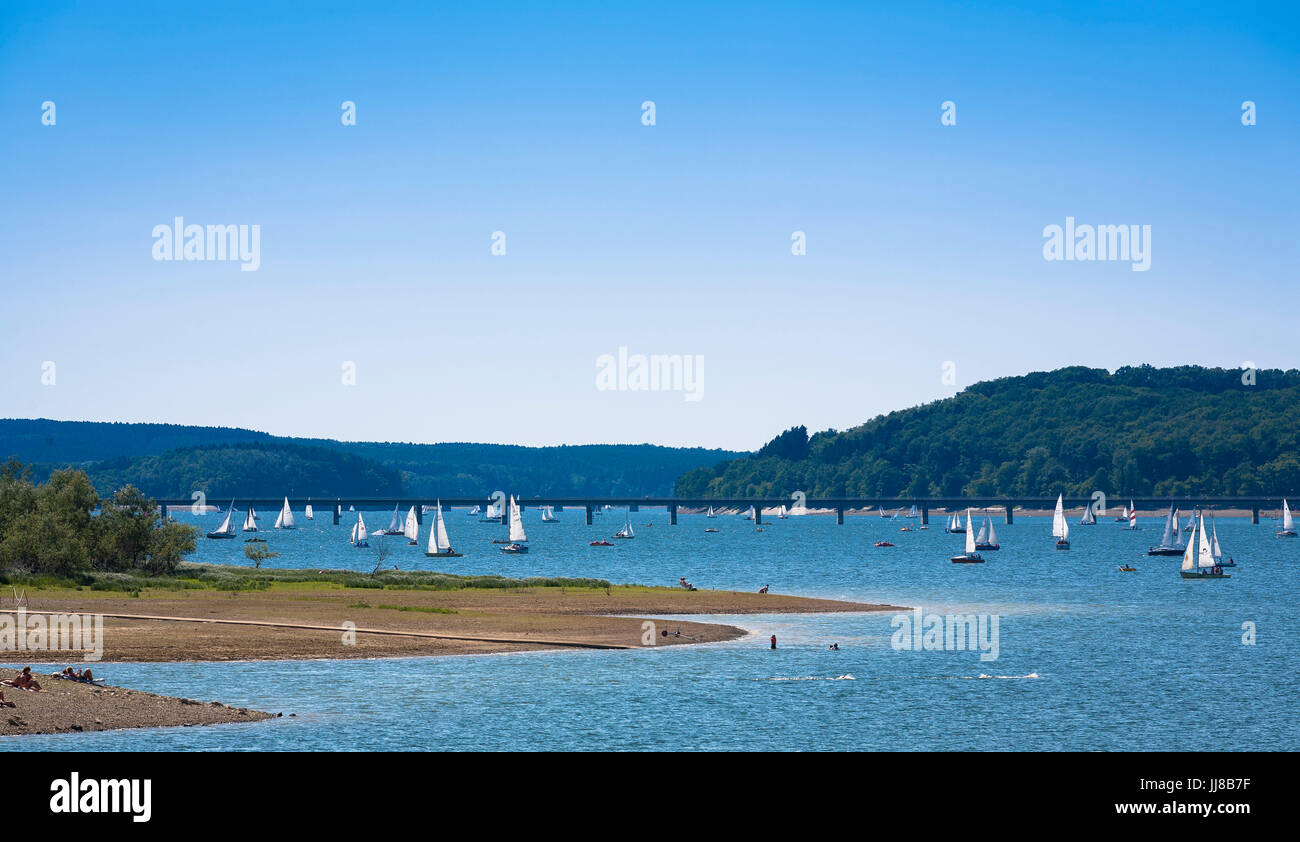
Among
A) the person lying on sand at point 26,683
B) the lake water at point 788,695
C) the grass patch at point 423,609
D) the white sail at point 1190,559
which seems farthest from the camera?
the white sail at point 1190,559

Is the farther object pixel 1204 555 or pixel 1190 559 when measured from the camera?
pixel 1190 559

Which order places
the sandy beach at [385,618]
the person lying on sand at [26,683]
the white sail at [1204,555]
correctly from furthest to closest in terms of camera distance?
the white sail at [1204,555], the sandy beach at [385,618], the person lying on sand at [26,683]

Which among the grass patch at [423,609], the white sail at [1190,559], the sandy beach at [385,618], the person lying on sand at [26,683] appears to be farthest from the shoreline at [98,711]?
the white sail at [1190,559]

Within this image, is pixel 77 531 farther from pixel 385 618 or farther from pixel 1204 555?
pixel 1204 555

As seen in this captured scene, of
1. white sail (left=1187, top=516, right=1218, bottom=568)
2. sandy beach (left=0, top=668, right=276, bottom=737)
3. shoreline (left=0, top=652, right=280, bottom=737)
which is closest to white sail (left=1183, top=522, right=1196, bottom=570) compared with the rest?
white sail (left=1187, top=516, right=1218, bottom=568)

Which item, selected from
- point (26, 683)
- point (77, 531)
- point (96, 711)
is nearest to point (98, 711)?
point (96, 711)

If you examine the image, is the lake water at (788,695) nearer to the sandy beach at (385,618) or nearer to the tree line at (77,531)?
the sandy beach at (385,618)

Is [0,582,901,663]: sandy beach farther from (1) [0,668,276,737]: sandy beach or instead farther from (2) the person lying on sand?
(1) [0,668,276,737]: sandy beach

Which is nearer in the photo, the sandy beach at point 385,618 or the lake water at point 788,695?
the lake water at point 788,695

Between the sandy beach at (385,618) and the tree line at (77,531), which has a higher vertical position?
the tree line at (77,531)

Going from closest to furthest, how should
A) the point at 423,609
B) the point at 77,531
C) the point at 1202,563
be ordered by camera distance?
the point at 423,609 → the point at 77,531 → the point at 1202,563

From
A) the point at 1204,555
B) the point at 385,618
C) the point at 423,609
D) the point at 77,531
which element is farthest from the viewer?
the point at 1204,555

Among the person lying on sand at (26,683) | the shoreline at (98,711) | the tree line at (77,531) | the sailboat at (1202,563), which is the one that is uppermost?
the tree line at (77,531)
